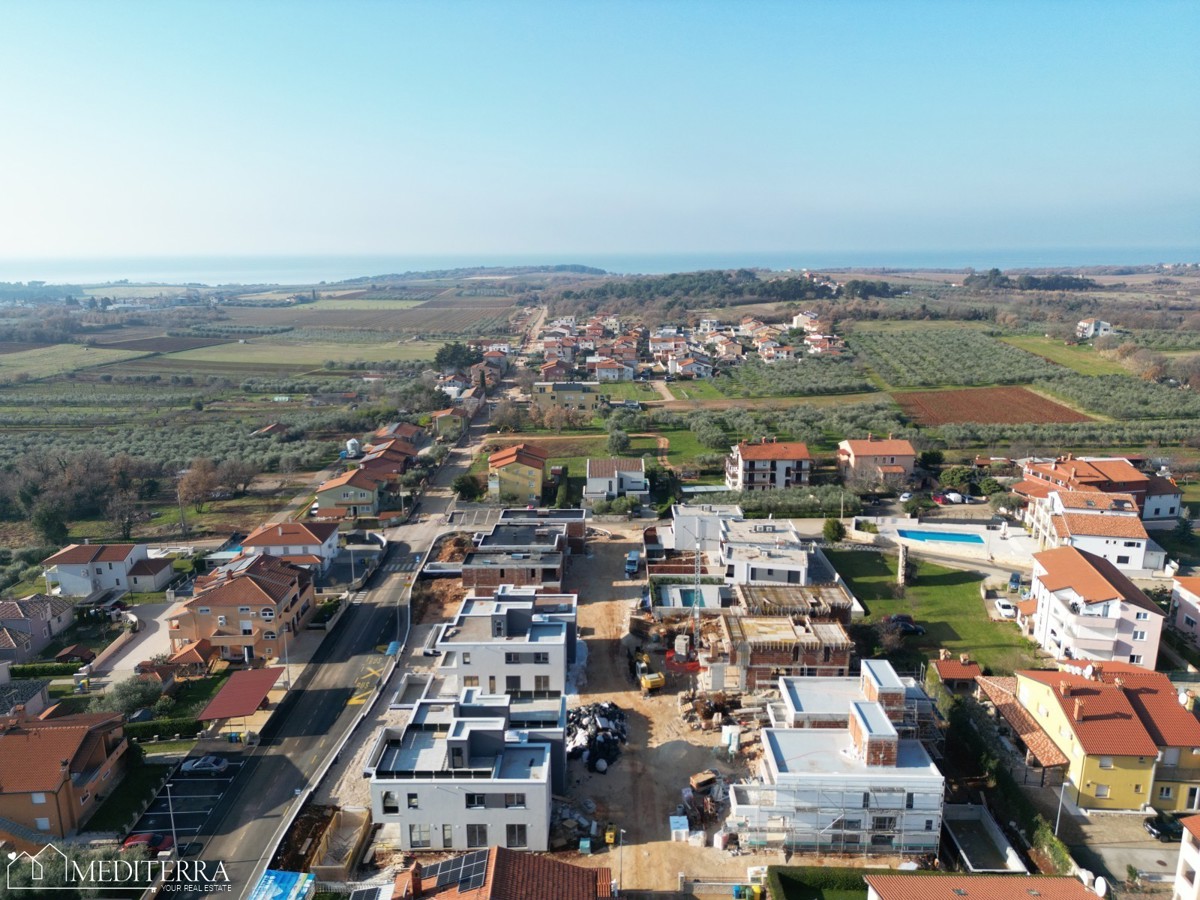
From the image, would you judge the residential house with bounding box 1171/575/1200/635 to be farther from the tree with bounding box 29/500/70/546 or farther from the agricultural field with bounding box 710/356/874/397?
the tree with bounding box 29/500/70/546

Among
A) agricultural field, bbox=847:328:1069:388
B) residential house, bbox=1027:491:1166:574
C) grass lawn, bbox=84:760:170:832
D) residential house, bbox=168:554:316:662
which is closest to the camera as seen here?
grass lawn, bbox=84:760:170:832

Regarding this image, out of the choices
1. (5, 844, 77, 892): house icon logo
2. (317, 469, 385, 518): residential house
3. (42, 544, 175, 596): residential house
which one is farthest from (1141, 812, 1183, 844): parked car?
(42, 544, 175, 596): residential house

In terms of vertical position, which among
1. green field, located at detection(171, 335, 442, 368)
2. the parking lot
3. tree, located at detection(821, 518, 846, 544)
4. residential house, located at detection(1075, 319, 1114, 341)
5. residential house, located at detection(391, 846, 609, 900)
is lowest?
the parking lot

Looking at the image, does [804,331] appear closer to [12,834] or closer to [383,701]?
[383,701]

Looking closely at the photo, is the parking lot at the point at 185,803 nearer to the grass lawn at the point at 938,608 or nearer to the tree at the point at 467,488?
the grass lawn at the point at 938,608


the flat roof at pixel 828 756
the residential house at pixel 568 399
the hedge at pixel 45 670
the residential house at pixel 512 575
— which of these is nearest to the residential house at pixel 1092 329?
the residential house at pixel 568 399
